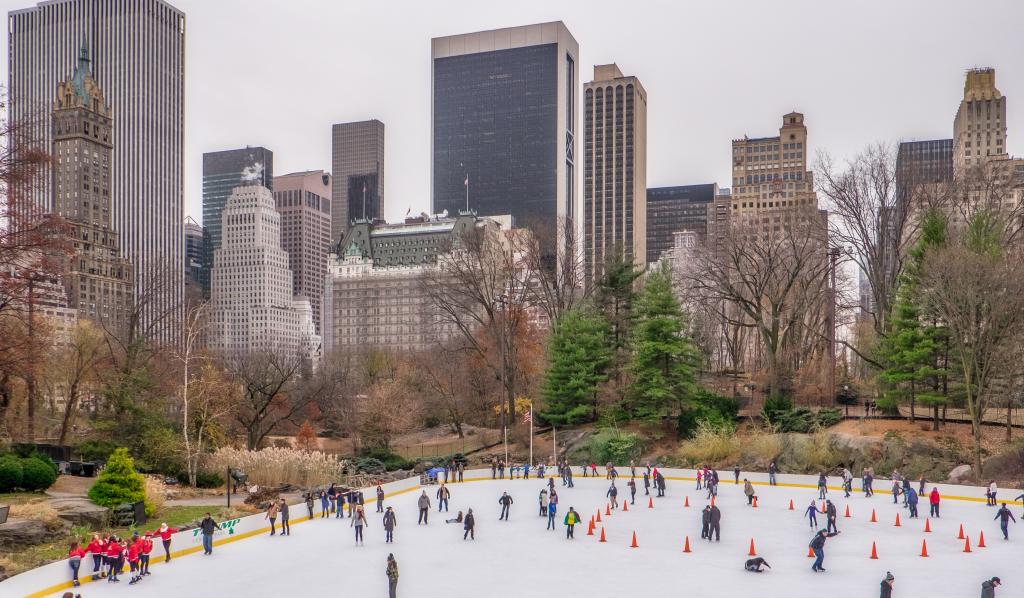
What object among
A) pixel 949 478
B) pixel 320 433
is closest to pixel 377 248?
pixel 320 433

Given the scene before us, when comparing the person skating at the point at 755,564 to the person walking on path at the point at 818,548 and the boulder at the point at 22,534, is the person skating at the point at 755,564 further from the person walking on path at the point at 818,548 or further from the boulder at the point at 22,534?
the boulder at the point at 22,534

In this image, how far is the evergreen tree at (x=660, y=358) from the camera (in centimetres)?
4988

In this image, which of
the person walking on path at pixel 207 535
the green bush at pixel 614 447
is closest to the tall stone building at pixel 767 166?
the green bush at pixel 614 447

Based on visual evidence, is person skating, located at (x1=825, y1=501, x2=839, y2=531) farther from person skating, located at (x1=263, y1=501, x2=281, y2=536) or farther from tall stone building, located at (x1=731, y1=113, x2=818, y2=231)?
tall stone building, located at (x1=731, y1=113, x2=818, y2=231)

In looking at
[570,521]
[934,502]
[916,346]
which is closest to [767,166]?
[916,346]

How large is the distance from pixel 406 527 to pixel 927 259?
29984 mm

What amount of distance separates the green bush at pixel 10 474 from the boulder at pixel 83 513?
4.54 metres

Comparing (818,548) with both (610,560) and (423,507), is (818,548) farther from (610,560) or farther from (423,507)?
(423,507)

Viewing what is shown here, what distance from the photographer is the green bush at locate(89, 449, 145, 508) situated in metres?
28.8

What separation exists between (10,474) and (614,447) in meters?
28.8

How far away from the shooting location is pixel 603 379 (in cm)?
5375

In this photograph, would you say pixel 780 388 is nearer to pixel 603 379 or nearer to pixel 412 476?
pixel 603 379

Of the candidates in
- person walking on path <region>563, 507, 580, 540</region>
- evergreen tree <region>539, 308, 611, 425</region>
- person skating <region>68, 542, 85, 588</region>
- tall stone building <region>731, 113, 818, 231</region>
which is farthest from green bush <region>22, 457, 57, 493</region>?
tall stone building <region>731, 113, 818, 231</region>

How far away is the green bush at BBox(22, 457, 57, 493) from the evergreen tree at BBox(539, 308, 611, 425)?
28.4 meters
